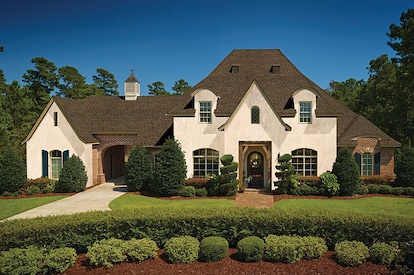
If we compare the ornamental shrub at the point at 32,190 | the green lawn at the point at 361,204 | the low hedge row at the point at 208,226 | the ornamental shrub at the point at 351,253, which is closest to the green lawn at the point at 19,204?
the ornamental shrub at the point at 32,190

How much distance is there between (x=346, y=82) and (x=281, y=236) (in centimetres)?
7931

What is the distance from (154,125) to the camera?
2897cm

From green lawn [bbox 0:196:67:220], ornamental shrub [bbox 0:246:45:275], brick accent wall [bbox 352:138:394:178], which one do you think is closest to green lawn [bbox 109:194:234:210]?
green lawn [bbox 0:196:67:220]

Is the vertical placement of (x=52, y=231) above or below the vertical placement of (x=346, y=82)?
below

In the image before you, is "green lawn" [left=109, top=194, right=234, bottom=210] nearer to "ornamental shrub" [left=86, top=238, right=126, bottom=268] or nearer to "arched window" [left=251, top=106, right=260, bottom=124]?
"arched window" [left=251, top=106, right=260, bottom=124]

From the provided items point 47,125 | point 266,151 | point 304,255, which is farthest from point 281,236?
point 47,125

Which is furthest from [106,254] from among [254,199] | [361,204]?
[361,204]

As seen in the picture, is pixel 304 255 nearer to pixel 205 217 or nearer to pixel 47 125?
pixel 205 217

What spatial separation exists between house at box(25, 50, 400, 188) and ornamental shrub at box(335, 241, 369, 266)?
502 inches

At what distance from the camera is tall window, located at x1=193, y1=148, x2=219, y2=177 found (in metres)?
25.0

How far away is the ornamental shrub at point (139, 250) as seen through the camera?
10.7 m

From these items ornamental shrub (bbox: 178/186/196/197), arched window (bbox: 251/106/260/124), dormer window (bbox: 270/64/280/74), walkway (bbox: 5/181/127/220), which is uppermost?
dormer window (bbox: 270/64/280/74)

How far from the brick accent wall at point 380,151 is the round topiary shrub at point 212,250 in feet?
59.8

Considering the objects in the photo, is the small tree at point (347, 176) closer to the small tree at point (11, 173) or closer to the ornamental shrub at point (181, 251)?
the ornamental shrub at point (181, 251)
